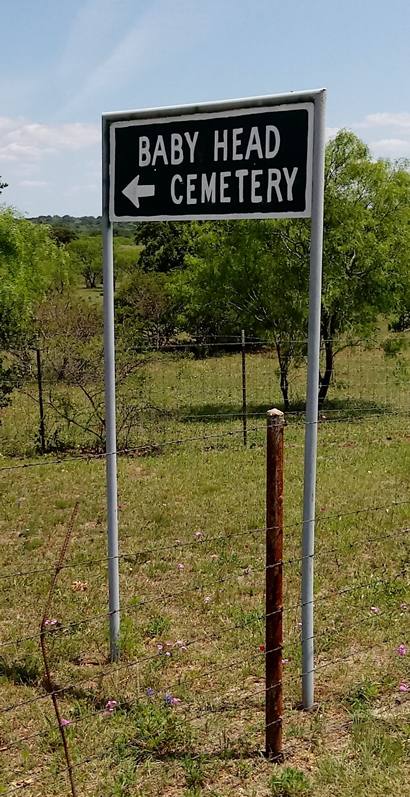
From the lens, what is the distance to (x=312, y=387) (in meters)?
3.48

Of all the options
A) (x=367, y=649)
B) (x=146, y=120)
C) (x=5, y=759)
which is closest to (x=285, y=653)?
(x=367, y=649)

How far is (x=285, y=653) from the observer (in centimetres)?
427

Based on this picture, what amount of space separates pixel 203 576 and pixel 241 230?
11036mm

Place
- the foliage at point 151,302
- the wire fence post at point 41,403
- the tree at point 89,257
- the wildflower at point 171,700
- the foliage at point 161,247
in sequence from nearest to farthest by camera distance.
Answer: the wildflower at point 171,700 → the wire fence post at point 41,403 → the foliage at point 151,302 → the foliage at point 161,247 → the tree at point 89,257

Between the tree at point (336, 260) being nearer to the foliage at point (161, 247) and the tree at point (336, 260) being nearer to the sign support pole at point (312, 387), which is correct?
the sign support pole at point (312, 387)

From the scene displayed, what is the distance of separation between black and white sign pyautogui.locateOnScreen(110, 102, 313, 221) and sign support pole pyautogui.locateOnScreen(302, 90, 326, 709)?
0.17ft

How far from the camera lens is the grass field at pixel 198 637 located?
3.23 m

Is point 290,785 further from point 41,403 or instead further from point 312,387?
point 41,403

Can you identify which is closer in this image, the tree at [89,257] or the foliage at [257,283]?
the foliage at [257,283]

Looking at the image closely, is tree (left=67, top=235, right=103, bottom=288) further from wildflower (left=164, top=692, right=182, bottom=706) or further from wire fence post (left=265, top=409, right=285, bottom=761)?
wire fence post (left=265, top=409, right=285, bottom=761)

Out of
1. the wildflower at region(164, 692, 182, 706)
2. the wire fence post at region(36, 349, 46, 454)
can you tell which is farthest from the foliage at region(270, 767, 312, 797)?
the wire fence post at region(36, 349, 46, 454)

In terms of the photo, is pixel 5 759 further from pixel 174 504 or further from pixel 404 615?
pixel 174 504

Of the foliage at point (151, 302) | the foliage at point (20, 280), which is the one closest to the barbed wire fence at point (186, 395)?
the foliage at point (20, 280)

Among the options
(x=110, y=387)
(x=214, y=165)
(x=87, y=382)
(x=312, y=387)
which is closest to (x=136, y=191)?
(x=214, y=165)
